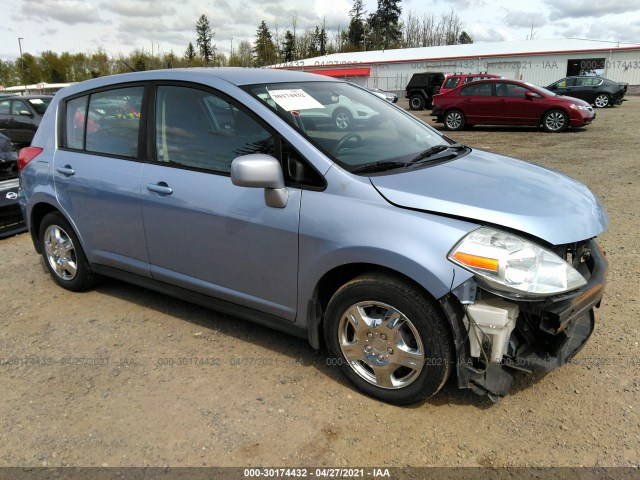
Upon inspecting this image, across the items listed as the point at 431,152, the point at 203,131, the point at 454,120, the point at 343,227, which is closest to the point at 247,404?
the point at 343,227

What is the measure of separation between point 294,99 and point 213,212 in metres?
0.89

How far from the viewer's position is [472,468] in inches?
91.4

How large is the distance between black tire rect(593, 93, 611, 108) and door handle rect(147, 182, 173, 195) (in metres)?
24.3

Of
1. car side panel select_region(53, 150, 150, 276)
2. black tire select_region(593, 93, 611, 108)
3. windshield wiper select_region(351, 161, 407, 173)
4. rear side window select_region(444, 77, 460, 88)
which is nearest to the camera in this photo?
windshield wiper select_region(351, 161, 407, 173)

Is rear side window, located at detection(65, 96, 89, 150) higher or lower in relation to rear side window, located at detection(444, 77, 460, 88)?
lower

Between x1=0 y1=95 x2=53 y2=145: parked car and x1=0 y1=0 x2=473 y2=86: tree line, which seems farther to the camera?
x1=0 y1=0 x2=473 y2=86: tree line

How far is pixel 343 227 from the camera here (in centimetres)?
262

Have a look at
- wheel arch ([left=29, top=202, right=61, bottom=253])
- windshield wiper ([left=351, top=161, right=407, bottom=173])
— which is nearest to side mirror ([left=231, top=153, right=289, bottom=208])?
windshield wiper ([left=351, top=161, right=407, bottom=173])

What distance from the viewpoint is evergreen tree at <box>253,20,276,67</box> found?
66375 millimetres

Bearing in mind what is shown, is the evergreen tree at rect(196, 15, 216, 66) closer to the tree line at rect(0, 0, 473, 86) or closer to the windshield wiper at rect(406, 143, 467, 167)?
the tree line at rect(0, 0, 473, 86)

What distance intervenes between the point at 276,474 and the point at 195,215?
5.33ft

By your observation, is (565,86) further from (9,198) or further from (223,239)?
(223,239)

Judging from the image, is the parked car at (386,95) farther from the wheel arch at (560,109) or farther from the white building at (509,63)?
the white building at (509,63)

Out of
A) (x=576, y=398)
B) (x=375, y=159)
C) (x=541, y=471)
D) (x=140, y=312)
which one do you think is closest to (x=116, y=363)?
(x=140, y=312)
